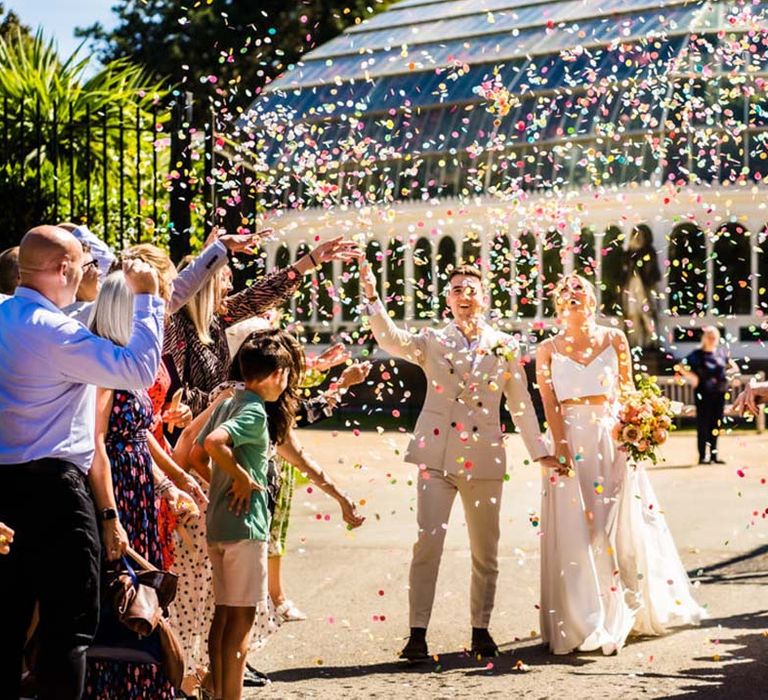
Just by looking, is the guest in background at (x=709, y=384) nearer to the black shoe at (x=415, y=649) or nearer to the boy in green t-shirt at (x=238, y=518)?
the black shoe at (x=415, y=649)

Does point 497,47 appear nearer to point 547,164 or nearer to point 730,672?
point 547,164

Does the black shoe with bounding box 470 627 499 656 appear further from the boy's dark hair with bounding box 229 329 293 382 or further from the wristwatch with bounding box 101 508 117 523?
the wristwatch with bounding box 101 508 117 523

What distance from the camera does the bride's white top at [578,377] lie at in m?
7.84

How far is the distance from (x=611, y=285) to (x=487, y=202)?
3583mm

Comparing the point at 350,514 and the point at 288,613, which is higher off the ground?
the point at 350,514

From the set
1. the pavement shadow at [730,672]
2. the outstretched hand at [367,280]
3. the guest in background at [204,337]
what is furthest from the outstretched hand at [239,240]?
the pavement shadow at [730,672]

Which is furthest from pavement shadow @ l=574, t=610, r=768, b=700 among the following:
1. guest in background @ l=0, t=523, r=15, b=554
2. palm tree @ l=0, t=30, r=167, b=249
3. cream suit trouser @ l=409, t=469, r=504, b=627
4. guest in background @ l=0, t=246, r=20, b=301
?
palm tree @ l=0, t=30, r=167, b=249

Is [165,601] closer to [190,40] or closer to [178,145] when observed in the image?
[178,145]

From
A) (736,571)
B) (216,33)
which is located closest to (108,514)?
(736,571)

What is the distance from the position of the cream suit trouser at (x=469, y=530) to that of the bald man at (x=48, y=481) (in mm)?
2833

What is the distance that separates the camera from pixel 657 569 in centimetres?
782

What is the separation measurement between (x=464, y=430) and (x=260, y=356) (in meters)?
1.78

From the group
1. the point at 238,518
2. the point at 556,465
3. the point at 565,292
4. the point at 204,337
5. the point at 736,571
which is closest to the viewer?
the point at 238,518

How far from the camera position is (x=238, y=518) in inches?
226
